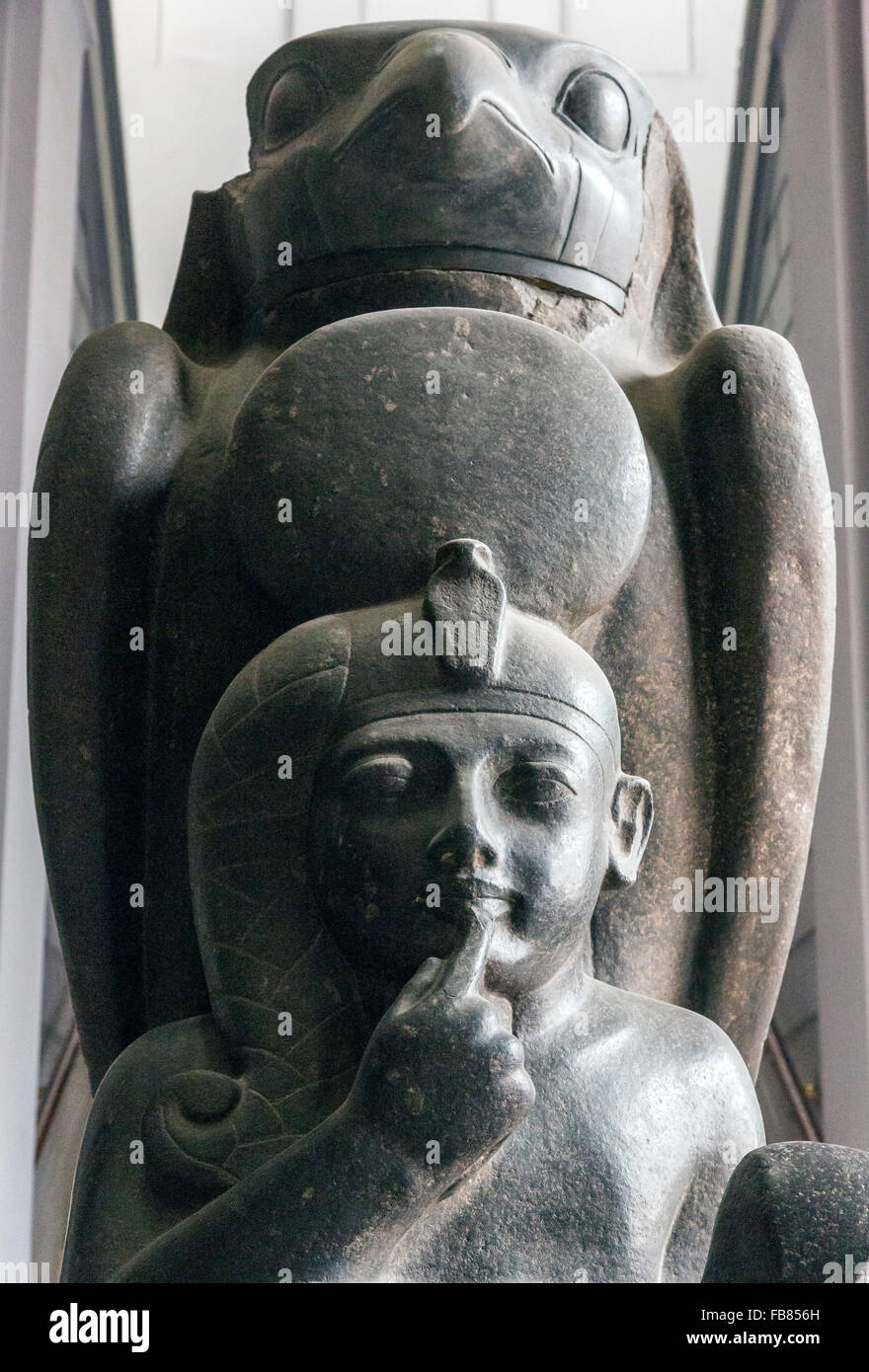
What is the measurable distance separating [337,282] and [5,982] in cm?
159

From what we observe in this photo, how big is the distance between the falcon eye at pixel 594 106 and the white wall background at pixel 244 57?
1595 millimetres

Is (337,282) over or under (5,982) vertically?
over

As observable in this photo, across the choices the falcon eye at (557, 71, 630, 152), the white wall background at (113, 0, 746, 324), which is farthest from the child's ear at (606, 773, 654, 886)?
the white wall background at (113, 0, 746, 324)

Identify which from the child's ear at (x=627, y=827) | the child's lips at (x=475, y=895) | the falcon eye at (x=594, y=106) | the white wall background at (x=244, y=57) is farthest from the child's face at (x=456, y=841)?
the white wall background at (x=244, y=57)

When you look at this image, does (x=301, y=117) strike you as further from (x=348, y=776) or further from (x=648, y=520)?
(x=348, y=776)

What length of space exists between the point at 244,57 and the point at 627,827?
2.60 meters

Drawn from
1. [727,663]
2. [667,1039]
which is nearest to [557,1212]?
[667,1039]

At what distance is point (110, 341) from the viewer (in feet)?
6.26

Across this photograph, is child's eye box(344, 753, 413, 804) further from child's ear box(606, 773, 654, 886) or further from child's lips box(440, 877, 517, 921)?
child's ear box(606, 773, 654, 886)

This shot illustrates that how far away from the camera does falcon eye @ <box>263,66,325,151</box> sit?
6.40 feet

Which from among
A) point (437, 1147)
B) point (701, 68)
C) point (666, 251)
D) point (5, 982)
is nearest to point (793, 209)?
point (701, 68)

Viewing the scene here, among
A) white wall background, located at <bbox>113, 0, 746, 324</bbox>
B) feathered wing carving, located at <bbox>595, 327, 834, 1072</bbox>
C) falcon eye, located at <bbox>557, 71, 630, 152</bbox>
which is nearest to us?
feathered wing carving, located at <bbox>595, 327, 834, 1072</bbox>

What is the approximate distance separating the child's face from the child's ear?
0.11m

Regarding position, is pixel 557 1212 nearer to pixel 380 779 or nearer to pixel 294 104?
pixel 380 779
